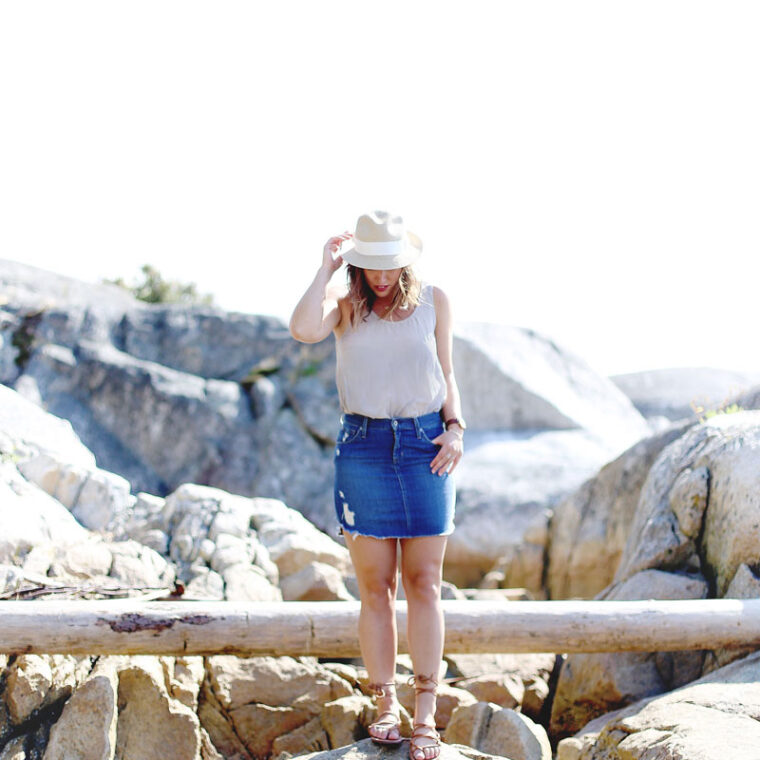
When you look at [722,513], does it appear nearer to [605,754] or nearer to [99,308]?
[605,754]

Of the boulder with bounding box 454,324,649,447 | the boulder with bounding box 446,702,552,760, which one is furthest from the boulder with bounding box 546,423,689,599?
the boulder with bounding box 454,324,649,447

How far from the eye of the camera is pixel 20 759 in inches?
157

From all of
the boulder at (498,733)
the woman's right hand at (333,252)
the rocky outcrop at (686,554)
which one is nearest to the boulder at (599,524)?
the rocky outcrop at (686,554)

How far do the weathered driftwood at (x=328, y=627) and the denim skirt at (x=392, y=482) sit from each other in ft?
3.41

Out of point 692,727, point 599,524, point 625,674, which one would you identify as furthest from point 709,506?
point 599,524

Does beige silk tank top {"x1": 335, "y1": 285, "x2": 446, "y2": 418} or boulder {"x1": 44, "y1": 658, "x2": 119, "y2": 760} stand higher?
beige silk tank top {"x1": 335, "y1": 285, "x2": 446, "y2": 418}

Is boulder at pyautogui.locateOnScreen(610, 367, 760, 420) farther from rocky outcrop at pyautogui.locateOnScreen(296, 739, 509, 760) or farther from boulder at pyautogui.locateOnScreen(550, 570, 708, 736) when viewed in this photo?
rocky outcrop at pyautogui.locateOnScreen(296, 739, 509, 760)

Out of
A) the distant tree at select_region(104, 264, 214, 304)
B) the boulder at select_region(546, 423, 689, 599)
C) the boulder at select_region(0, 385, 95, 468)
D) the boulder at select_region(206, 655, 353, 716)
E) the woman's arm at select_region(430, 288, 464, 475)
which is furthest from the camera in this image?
the distant tree at select_region(104, 264, 214, 304)

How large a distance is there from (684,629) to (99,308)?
13.5 m

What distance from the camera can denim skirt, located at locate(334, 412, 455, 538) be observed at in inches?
141

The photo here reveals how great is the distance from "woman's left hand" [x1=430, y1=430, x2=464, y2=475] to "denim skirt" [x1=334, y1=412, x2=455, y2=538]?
3cm

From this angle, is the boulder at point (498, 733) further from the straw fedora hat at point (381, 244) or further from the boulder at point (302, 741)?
the straw fedora hat at point (381, 244)

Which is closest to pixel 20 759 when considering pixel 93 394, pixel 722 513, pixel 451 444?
pixel 451 444

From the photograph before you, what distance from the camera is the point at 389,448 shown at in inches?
143
